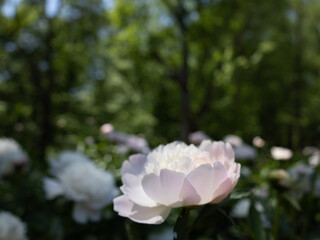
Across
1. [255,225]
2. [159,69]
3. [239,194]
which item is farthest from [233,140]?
[159,69]

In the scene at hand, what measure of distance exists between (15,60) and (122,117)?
128 inches

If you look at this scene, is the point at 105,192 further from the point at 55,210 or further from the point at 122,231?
the point at 55,210

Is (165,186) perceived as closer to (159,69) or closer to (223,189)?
(223,189)

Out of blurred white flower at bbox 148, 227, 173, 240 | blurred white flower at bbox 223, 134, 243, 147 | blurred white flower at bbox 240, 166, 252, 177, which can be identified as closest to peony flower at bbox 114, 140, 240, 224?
blurred white flower at bbox 148, 227, 173, 240

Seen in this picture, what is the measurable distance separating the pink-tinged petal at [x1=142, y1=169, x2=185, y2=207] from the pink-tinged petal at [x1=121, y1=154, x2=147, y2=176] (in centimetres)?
7

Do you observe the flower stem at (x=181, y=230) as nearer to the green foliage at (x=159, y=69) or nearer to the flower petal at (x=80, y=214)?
the flower petal at (x=80, y=214)

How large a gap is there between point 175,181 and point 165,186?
1cm

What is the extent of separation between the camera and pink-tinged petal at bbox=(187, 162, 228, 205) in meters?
0.34

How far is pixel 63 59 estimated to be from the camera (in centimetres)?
810

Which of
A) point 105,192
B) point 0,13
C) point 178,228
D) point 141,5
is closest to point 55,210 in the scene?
point 105,192

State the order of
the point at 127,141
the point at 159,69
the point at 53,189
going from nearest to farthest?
the point at 53,189, the point at 127,141, the point at 159,69

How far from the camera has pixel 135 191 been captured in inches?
14.6

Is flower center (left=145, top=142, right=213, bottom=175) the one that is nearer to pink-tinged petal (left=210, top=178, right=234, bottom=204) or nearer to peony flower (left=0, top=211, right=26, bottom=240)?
pink-tinged petal (left=210, top=178, right=234, bottom=204)

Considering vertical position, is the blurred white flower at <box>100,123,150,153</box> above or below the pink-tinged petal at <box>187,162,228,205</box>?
below
